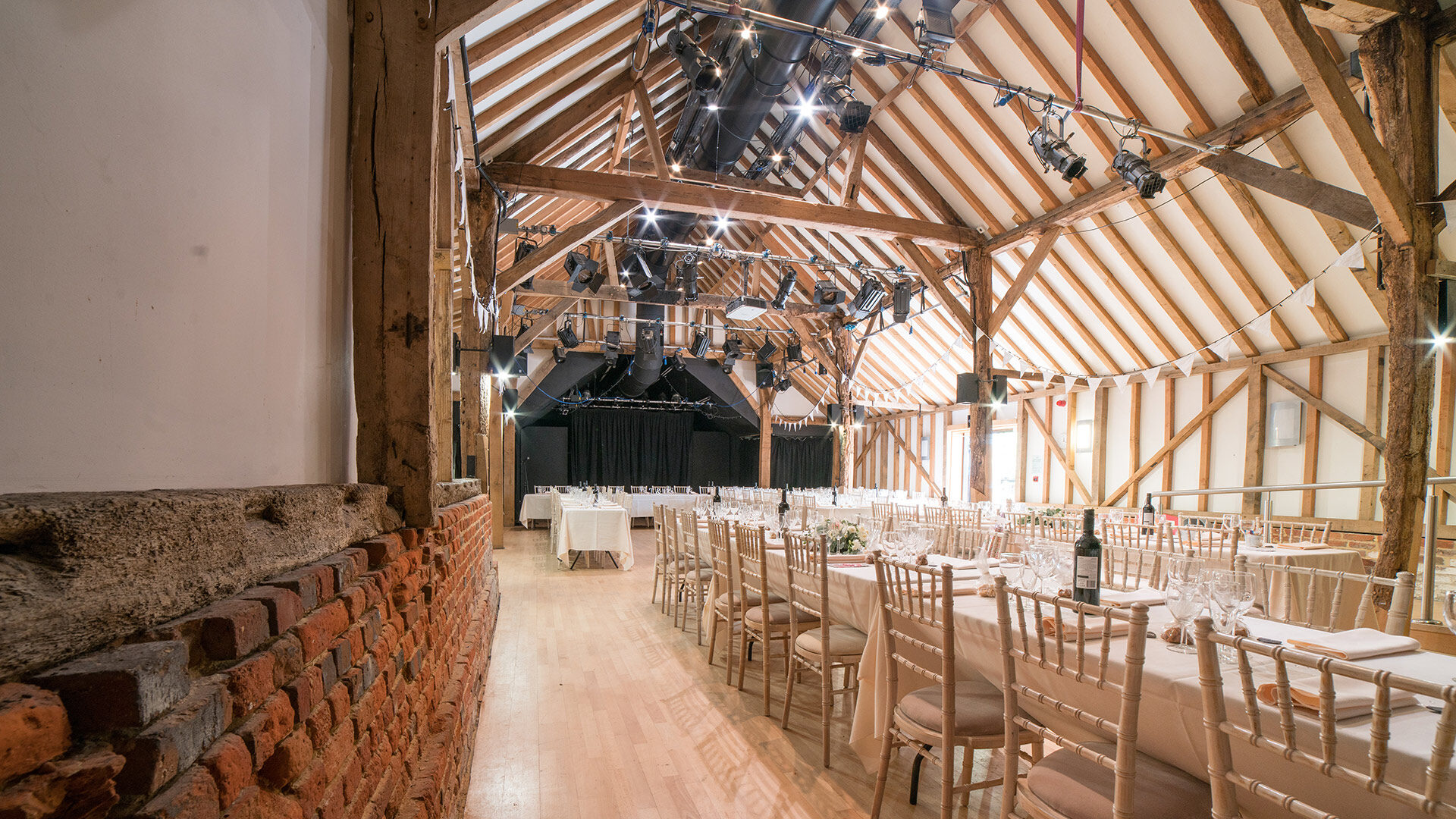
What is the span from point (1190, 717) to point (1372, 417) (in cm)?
818

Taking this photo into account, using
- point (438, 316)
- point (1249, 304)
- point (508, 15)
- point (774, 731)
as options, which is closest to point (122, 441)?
point (774, 731)

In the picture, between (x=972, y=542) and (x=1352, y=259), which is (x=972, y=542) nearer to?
(x=972, y=542)

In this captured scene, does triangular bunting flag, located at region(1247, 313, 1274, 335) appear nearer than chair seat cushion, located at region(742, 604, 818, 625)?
No

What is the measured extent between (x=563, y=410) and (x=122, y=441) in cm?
1456

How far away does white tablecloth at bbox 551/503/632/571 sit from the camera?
760 cm

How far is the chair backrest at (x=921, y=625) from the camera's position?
217 centimetres

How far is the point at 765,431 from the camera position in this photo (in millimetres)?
15195

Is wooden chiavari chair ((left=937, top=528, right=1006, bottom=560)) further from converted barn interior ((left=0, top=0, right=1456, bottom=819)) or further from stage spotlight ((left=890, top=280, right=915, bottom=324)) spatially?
stage spotlight ((left=890, top=280, right=915, bottom=324))

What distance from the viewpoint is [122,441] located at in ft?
3.04

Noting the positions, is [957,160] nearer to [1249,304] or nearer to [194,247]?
[1249,304]

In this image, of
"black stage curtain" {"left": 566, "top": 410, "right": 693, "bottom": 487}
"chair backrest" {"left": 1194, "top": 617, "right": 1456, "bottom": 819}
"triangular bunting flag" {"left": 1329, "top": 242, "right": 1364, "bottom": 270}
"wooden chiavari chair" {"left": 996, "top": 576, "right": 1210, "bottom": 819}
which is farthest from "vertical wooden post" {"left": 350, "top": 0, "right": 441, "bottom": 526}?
"black stage curtain" {"left": 566, "top": 410, "right": 693, "bottom": 487}

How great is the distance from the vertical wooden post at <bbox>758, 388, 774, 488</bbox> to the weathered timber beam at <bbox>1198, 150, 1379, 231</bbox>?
1040 centimetres

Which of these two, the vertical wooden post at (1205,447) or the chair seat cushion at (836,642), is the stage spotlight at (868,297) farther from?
the chair seat cushion at (836,642)

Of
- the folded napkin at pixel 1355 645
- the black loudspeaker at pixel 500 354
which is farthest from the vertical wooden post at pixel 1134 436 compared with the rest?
the folded napkin at pixel 1355 645
